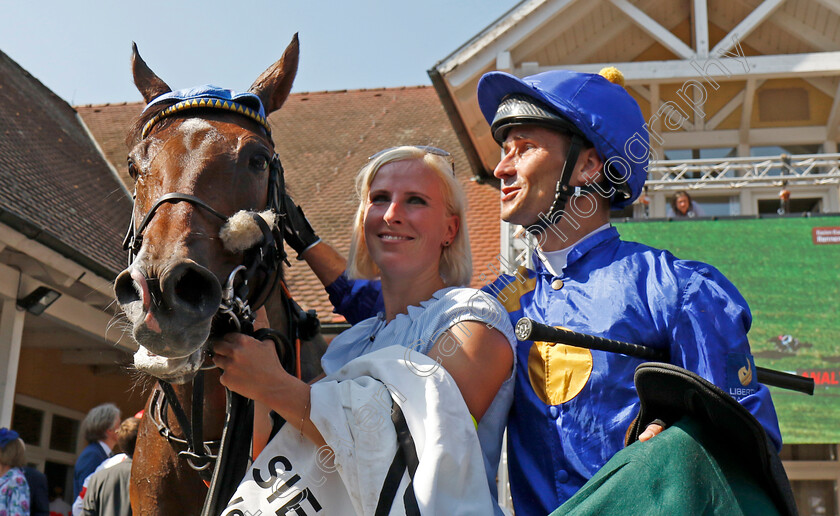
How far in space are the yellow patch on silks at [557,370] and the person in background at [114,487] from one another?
268 cm

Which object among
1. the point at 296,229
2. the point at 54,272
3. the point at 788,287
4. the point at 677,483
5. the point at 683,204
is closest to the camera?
the point at 677,483

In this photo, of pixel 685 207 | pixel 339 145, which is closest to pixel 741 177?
pixel 685 207

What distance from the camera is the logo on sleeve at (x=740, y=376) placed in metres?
1.88

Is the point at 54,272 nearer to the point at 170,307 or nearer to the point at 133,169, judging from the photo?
the point at 133,169

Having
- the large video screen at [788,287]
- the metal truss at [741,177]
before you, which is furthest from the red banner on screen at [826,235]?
the metal truss at [741,177]

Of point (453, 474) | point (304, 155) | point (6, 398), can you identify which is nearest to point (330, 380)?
point (453, 474)

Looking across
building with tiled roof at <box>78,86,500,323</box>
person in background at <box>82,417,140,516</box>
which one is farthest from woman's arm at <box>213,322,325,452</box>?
building with tiled roof at <box>78,86,500,323</box>

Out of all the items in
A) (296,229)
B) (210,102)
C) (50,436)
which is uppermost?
(210,102)

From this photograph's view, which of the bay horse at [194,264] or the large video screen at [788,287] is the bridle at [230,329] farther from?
the large video screen at [788,287]

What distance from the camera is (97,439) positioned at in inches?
239

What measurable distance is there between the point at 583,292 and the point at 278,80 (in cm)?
135

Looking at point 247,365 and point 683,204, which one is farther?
point 683,204

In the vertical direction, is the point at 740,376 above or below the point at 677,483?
above

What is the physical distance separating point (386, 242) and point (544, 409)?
73cm
